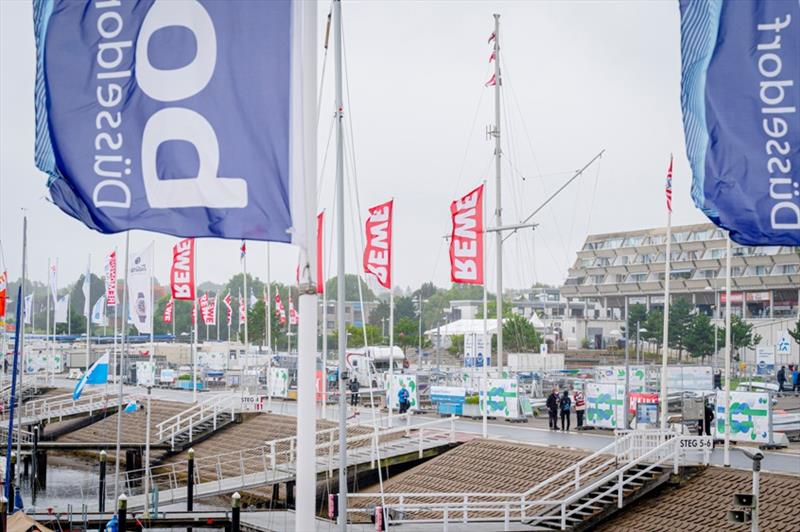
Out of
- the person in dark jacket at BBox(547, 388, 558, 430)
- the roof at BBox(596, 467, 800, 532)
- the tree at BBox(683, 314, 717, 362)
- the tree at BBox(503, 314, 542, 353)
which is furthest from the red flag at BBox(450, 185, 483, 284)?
the tree at BBox(503, 314, 542, 353)

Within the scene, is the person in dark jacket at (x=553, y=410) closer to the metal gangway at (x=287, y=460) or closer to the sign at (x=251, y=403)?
the metal gangway at (x=287, y=460)

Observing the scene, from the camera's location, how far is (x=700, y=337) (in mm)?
83375

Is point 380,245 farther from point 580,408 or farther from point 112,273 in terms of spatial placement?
point 112,273

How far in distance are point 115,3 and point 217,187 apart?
77.4 inches

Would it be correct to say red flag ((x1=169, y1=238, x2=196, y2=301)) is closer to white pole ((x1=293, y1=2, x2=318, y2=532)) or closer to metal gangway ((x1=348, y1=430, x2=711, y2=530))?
metal gangway ((x1=348, y1=430, x2=711, y2=530))

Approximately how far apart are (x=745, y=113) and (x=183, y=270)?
3655cm

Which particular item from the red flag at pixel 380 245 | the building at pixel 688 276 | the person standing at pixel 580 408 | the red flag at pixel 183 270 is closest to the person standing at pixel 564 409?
the person standing at pixel 580 408

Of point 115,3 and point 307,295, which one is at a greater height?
point 115,3

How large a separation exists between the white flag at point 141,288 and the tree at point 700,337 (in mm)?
58219

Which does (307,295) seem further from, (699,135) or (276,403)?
(276,403)

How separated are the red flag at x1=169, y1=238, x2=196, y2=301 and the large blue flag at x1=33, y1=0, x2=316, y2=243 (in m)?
35.4

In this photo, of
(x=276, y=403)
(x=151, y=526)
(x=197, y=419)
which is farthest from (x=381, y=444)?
(x=276, y=403)

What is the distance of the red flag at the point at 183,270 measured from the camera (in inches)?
1740

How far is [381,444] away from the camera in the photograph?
1438 inches
